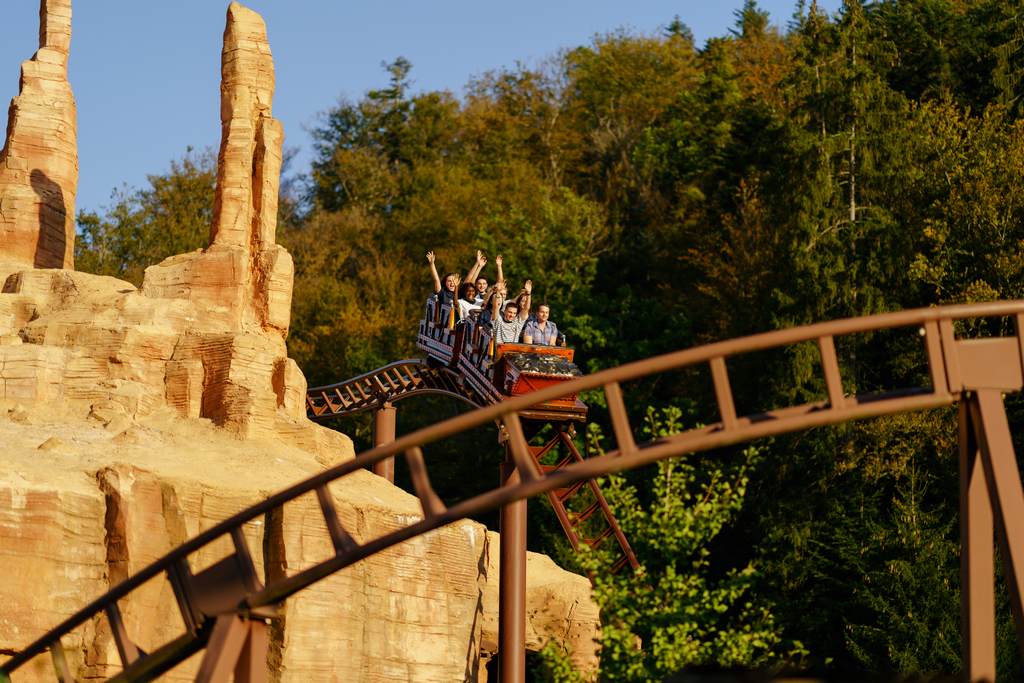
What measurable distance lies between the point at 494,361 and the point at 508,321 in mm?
938

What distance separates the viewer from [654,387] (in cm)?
2869

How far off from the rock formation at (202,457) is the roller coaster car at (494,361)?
1982 millimetres

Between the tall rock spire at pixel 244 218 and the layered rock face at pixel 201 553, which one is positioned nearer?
the layered rock face at pixel 201 553

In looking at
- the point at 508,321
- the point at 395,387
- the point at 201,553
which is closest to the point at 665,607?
the point at 201,553

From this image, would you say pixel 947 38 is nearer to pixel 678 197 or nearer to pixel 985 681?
pixel 678 197

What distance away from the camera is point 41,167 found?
62.4 ft

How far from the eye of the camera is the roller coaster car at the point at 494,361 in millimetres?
15398

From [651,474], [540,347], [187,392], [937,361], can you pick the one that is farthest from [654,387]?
[937,361]

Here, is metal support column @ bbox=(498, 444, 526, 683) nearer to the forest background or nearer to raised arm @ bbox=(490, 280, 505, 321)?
raised arm @ bbox=(490, 280, 505, 321)

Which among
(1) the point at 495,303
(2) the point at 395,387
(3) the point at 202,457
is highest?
(1) the point at 495,303

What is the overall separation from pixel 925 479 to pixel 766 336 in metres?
16.9

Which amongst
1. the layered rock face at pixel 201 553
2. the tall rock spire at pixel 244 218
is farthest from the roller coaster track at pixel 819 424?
the tall rock spire at pixel 244 218

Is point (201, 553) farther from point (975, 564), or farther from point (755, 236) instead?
point (755, 236)

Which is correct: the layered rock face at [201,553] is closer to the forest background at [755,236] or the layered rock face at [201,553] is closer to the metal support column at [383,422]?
the metal support column at [383,422]
